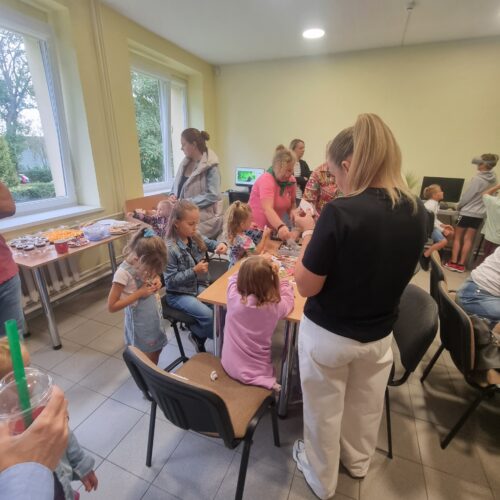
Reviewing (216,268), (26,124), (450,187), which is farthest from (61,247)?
(450,187)

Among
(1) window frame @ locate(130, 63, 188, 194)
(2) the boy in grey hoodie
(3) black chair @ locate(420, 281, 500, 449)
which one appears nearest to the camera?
(3) black chair @ locate(420, 281, 500, 449)

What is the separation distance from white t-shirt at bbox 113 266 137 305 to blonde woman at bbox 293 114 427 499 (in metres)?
0.96

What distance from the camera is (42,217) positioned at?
268 centimetres

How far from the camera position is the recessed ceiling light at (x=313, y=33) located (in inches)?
130

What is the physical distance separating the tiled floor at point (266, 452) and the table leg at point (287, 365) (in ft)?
0.30

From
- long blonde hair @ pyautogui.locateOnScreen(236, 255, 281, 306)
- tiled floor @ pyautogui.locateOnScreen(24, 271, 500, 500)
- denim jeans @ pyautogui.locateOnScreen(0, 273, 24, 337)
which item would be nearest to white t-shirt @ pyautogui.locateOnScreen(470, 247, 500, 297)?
tiled floor @ pyautogui.locateOnScreen(24, 271, 500, 500)

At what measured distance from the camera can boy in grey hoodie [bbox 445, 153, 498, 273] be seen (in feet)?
11.7

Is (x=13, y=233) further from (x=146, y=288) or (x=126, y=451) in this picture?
(x=126, y=451)

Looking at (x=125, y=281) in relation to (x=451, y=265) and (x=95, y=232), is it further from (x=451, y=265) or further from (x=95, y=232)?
(x=451, y=265)

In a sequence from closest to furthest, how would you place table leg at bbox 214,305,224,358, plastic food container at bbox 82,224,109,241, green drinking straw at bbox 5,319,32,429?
green drinking straw at bbox 5,319,32,429
table leg at bbox 214,305,224,358
plastic food container at bbox 82,224,109,241

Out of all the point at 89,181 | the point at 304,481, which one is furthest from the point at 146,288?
the point at 89,181

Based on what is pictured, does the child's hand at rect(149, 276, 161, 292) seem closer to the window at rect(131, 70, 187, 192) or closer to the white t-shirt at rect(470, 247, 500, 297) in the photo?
the white t-shirt at rect(470, 247, 500, 297)

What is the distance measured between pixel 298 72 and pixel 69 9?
117 inches

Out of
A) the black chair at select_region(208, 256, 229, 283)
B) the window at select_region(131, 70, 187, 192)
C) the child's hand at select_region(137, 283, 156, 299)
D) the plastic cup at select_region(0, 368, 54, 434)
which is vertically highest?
the window at select_region(131, 70, 187, 192)
